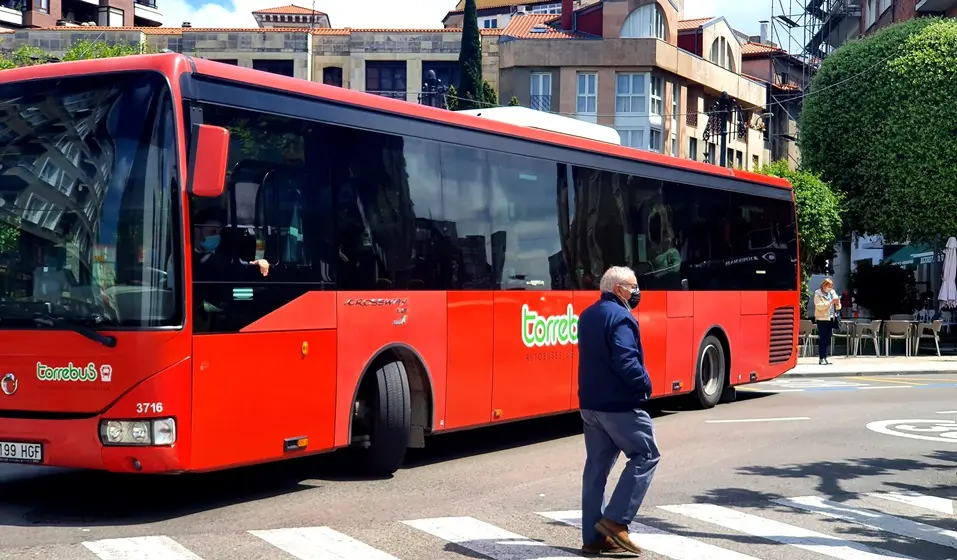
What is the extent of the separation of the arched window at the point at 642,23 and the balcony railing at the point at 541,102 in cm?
600

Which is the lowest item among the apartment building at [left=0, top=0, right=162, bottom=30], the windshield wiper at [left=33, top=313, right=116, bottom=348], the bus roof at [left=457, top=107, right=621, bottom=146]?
the windshield wiper at [left=33, top=313, right=116, bottom=348]

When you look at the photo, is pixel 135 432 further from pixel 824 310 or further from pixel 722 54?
pixel 722 54

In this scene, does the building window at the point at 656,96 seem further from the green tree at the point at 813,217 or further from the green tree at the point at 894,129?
the green tree at the point at 813,217

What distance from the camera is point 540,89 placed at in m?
60.5

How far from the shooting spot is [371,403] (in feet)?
31.8

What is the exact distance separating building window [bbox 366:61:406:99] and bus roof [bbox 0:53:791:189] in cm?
4947

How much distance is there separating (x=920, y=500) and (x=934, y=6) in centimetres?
3787

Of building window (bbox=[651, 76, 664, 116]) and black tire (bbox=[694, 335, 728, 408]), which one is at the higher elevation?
building window (bbox=[651, 76, 664, 116])

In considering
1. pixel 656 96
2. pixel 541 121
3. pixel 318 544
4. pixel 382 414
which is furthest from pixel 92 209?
pixel 656 96

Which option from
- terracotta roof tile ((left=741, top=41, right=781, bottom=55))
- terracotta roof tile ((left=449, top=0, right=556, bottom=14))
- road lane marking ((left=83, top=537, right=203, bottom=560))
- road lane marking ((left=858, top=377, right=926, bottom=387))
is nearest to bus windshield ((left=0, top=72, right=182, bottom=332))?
road lane marking ((left=83, top=537, right=203, bottom=560))

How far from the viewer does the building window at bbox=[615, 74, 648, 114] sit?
6056 centimetres

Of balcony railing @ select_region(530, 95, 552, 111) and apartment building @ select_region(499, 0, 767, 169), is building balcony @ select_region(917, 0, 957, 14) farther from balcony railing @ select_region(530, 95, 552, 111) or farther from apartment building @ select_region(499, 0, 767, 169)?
balcony railing @ select_region(530, 95, 552, 111)

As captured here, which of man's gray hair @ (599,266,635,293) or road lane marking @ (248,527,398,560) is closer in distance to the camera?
road lane marking @ (248,527,398,560)

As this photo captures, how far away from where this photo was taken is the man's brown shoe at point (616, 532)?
6.91 meters
